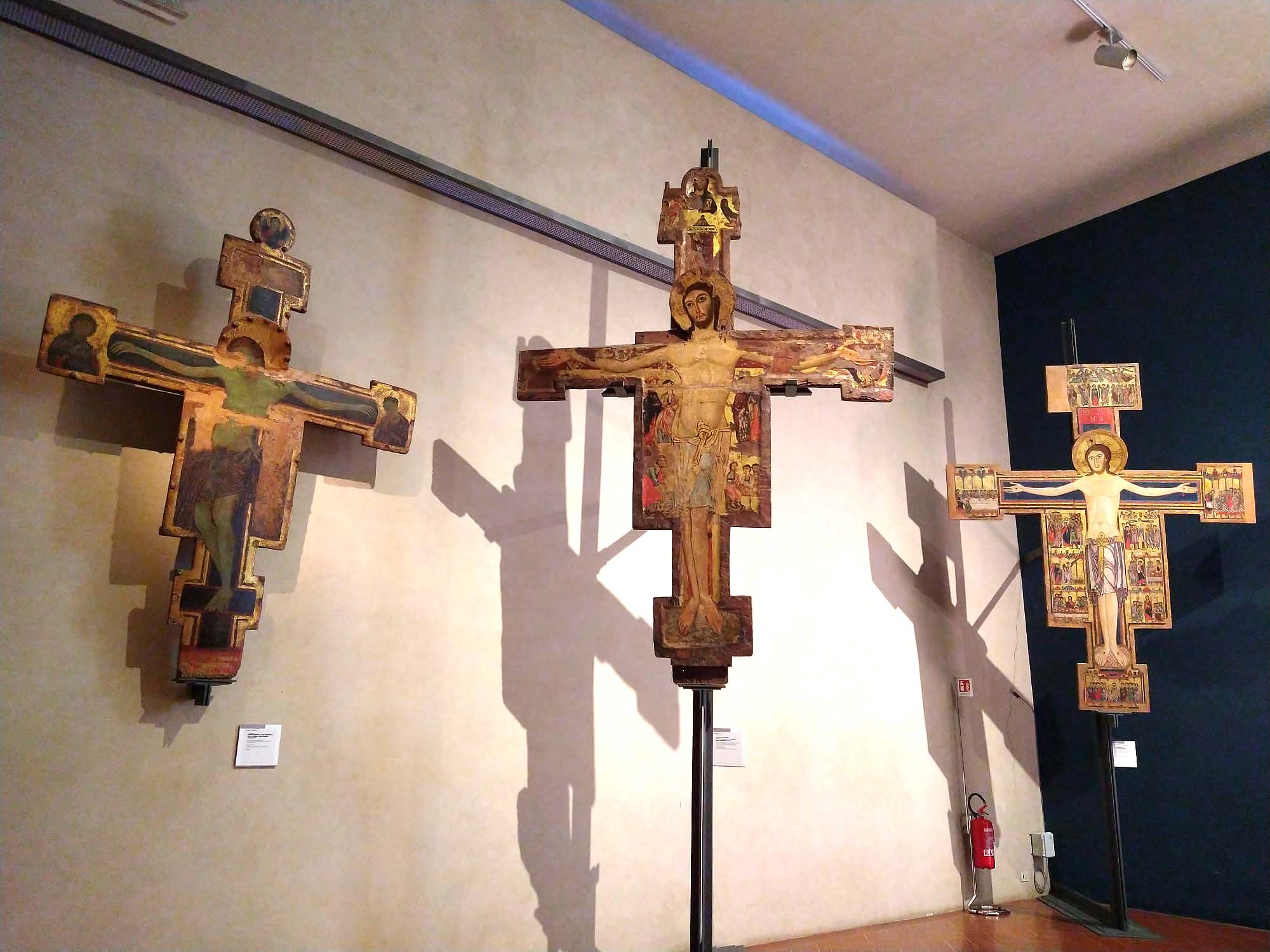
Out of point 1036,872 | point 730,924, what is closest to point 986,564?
point 1036,872

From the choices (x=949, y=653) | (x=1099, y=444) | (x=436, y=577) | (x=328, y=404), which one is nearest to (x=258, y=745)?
(x=436, y=577)

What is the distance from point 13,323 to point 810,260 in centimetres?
383

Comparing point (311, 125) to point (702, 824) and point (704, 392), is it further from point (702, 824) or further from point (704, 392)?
point (702, 824)

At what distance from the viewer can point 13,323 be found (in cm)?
278

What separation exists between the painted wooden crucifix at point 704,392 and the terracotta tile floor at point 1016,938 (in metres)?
2.03

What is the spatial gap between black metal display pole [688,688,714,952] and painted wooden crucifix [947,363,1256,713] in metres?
2.24

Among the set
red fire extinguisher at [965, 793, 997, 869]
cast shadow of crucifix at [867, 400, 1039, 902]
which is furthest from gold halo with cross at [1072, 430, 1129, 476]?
red fire extinguisher at [965, 793, 997, 869]

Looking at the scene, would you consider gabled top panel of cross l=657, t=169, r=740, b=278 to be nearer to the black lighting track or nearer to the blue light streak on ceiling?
the black lighting track

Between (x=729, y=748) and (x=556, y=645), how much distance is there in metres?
1.06

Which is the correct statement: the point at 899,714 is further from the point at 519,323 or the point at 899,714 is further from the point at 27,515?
the point at 27,515

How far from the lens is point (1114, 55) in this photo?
4.54m

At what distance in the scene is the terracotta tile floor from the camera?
4.18 m

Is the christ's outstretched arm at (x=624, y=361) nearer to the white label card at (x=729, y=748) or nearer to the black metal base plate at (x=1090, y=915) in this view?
the white label card at (x=729, y=748)

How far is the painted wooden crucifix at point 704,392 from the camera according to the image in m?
2.87
